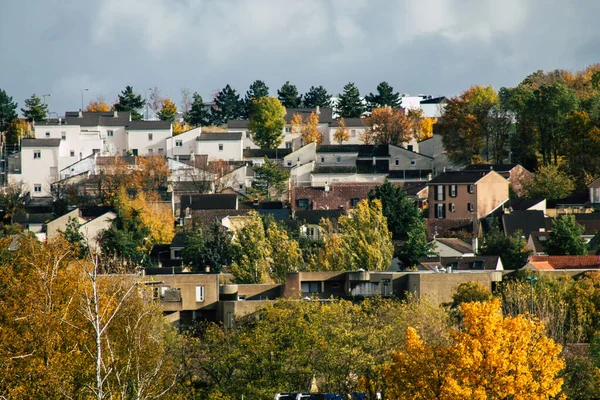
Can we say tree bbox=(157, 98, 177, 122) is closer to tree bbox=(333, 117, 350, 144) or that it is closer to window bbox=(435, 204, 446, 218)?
tree bbox=(333, 117, 350, 144)

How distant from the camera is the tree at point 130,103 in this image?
131375mm

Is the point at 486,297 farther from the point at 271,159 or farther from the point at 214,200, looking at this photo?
the point at 271,159

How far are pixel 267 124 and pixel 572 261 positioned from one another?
4920 centimetres

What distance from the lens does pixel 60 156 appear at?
358ft

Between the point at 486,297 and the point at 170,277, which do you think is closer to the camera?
the point at 486,297

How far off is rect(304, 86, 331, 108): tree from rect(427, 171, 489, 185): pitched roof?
43.3 meters

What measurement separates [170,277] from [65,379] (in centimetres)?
2349

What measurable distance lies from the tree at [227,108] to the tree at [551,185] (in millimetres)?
45929

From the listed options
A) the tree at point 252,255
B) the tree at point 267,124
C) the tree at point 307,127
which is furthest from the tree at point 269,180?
the tree at point 252,255

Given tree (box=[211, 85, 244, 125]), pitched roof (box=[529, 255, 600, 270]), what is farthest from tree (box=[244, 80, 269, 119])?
pitched roof (box=[529, 255, 600, 270])

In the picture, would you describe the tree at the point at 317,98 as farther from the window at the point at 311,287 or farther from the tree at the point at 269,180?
the window at the point at 311,287

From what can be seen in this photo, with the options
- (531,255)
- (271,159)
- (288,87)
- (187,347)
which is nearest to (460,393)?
(187,347)

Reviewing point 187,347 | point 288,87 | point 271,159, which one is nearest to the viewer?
point 187,347

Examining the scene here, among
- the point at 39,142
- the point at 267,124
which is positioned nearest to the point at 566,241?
the point at 267,124
